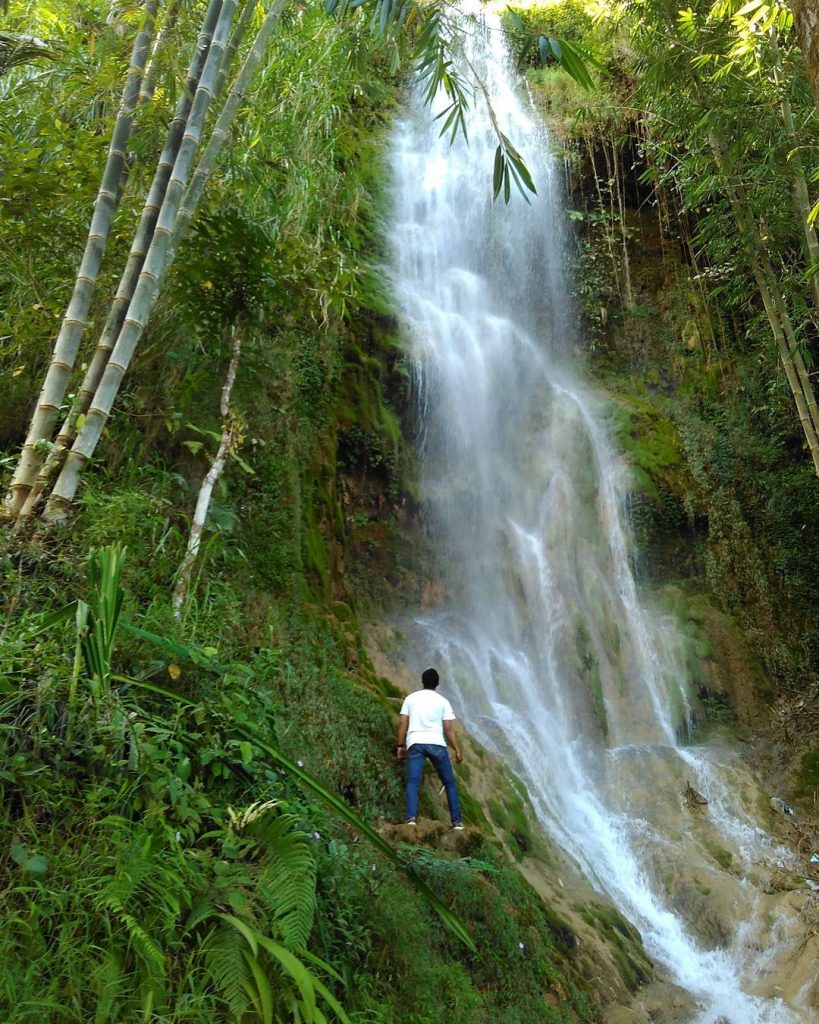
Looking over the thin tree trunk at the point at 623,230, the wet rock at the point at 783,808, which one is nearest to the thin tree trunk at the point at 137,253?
the wet rock at the point at 783,808

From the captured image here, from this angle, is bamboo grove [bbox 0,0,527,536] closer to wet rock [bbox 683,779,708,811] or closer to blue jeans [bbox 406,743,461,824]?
blue jeans [bbox 406,743,461,824]

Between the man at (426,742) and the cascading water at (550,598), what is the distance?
2253 millimetres

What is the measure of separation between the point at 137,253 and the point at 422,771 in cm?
349

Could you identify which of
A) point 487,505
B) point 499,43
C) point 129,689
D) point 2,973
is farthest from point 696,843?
point 499,43

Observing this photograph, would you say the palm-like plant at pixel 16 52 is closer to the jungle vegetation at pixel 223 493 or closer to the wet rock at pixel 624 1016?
the jungle vegetation at pixel 223 493

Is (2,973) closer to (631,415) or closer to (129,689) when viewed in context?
(129,689)

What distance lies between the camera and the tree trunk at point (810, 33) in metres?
2.38

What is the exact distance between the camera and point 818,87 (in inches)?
92.4

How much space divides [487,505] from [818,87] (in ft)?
26.1

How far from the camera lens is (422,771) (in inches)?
191

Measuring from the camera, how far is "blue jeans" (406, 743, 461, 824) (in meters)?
4.68

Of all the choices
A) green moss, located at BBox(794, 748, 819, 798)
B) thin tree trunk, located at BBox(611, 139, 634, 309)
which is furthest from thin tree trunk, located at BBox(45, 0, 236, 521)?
thin tree trunk, located at BBox(611, 139, 634, 309)

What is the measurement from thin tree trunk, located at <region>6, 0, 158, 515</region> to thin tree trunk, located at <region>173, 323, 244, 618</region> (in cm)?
96

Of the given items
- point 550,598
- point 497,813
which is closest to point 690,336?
point 550,598
